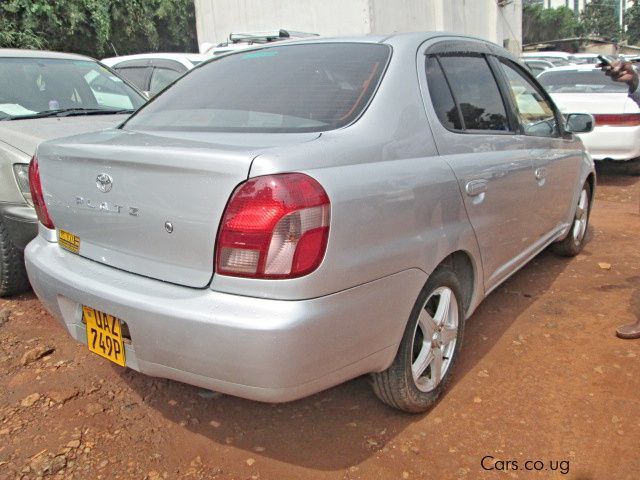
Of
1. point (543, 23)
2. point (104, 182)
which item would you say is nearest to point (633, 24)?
point (543, 23)

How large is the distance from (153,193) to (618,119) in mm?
6664

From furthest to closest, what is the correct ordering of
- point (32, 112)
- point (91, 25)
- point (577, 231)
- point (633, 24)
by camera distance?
1. point (633, 24)
2. point (91, 25)
3. point (577, 231)
4. point (32, 112)

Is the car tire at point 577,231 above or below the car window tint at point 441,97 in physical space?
below

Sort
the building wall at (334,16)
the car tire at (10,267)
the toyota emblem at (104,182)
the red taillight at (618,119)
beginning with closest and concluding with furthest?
the toyota emblem at (104,182), the car tire at (10,267), the red taillight at (618,119), the building wall at (334,16)

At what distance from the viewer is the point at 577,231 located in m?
4.51

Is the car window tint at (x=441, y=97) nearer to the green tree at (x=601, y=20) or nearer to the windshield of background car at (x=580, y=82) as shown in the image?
the windshield of background car at (x=580, y=82)

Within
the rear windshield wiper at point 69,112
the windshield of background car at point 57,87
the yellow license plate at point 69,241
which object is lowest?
the yellow license plate at point 69,241

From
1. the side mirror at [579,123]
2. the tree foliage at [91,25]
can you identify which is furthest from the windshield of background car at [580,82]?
the tree foliage at [91,25]

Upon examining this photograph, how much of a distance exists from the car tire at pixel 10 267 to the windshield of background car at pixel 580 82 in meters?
6.95

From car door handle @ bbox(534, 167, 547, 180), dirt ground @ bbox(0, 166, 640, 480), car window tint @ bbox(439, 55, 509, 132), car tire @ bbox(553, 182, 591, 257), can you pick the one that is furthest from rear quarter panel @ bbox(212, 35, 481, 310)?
car tire @ bbox(553, 182, 591, 257)

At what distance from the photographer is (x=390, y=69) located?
238cm

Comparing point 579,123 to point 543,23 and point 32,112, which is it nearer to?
point 32,112

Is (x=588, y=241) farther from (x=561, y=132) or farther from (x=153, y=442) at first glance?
(x=153, y=442)

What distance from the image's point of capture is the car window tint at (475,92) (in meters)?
2.76
